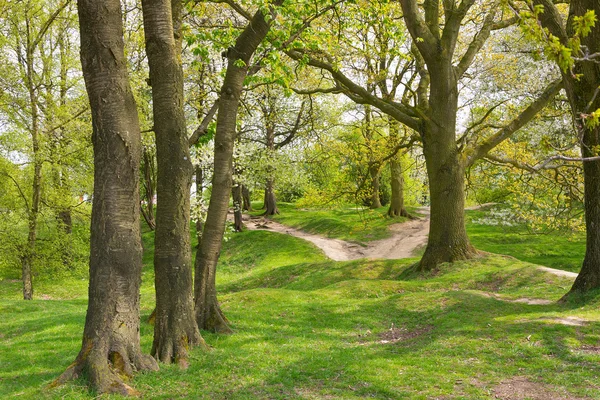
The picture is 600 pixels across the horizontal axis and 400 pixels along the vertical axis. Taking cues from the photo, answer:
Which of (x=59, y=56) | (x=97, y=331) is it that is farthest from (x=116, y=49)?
(x=59, y=56)

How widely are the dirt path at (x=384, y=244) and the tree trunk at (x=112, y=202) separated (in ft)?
77.0

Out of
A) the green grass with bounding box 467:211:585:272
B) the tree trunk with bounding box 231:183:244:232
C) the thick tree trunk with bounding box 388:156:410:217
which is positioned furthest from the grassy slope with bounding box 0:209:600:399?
the thick tree trunk with bounding box 388:156:410:217

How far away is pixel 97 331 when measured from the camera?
7.47 m

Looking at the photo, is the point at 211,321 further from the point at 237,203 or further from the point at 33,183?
the point at 237,203

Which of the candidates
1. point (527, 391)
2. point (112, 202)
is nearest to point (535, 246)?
point (527, 391)

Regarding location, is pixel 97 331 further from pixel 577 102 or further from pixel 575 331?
pixel 577 102

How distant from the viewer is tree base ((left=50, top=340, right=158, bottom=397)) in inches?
282

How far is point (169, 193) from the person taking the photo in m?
9.49

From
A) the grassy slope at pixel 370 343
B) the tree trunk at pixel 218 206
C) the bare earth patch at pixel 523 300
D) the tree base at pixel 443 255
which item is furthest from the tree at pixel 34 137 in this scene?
the bare earth patch at pixel 523 300

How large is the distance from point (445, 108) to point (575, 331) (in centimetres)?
1125

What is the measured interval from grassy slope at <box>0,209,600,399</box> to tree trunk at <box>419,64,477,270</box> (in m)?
0.80

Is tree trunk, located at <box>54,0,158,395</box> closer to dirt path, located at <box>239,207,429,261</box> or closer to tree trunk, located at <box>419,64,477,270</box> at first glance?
tree trunk, located at <box>419,64,477,270</box>

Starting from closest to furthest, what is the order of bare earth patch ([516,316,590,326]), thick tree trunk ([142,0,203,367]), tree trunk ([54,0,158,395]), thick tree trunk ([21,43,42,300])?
tree trunk ([54,0,158,395]) → thick tree trunk ([142,0,203,367]) → bare earth patch ([516,316,590,326]) → thick tree trunk ([21,43,42,300])

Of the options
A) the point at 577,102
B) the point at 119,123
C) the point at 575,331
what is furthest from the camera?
the point at 577,102
